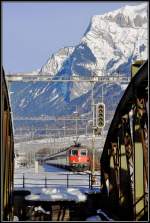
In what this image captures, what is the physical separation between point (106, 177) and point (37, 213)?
3576 millimetres

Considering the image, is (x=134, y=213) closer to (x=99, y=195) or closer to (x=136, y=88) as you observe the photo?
(x=136, y=88)

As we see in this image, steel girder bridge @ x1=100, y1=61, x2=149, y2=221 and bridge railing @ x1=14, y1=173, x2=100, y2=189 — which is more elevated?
steel girder bridge @ x1=100, y1=61, x2=149, y2=221

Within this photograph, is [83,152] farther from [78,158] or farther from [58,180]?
[58,180]

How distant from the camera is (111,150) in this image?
1992cm

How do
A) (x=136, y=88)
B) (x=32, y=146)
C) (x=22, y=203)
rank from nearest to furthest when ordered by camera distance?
(x=136, y=88) < (x=22, y=203) < (x=32, y=146)

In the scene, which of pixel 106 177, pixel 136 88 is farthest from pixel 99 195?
pixel 136 88

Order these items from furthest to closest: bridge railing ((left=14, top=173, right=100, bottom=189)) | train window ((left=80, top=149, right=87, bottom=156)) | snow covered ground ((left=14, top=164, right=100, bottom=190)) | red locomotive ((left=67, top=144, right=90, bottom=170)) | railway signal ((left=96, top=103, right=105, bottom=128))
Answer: train window ((left=80, top=149, right=87, bottom=156)), red locomotive ((left=67, top=144, right=90, bottom=170)), railway signal ((left=96, top=103, right=105, bottom=128)), snow covered ground ((left=14, top=164, right=100, bottom=190)), bridge railing ((left=14, top=173, right=100, bottom=189))

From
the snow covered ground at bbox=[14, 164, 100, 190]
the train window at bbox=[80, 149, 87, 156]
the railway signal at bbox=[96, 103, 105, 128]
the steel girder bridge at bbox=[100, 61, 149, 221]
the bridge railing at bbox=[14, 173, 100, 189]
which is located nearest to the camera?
the steel girder bridge at bbox=[100, 61, 149, 221]

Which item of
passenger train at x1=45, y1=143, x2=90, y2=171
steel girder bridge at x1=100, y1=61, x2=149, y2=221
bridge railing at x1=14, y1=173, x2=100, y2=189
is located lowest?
passenger train at x1=45, y1=143, x2=90, y2=171

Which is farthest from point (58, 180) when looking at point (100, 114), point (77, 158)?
point (77, 158)

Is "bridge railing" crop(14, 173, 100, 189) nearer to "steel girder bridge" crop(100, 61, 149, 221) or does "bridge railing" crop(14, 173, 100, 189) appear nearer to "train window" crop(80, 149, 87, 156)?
"steel girder bridge" crop(100, 61, 149, 221)

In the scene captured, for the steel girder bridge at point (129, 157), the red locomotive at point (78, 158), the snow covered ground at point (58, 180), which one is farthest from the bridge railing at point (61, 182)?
the red locomotive at point (78, 158)

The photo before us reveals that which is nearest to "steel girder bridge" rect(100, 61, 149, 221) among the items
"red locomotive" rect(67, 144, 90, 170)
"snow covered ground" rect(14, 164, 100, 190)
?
"snow covered ground" rect(14, 164, 100, 190)

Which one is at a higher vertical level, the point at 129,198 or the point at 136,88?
the point at 136,88
